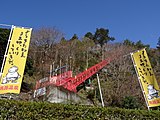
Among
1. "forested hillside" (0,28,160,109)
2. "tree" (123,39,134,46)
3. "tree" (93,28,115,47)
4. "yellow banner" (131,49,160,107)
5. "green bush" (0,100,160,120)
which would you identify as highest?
"tree" (93,28,115,47)

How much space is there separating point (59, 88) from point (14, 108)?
316 inches

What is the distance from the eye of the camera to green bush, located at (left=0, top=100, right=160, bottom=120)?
28.6ft

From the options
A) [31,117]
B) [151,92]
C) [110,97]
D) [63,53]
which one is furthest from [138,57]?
[63,53]

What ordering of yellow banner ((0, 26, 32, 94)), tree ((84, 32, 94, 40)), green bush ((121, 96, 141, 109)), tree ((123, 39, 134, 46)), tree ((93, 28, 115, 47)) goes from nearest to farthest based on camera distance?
yellow banner ((0, 26, 32, 94)) → green bush ((121, 96, 141, 109)) → tree ((123, 39, 134, 46)) → tree ((93, 28, 115, 47)) → tree ((84, 32, 94, 40))

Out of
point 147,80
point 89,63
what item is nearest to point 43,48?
point 89,63

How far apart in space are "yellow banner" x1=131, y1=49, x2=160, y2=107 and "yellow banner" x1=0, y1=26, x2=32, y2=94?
5024mm

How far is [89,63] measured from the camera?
29.0 metres

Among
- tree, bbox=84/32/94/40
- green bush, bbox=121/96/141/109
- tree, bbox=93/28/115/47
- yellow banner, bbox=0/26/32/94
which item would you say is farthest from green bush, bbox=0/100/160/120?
tree, bbox=84/32/94/40

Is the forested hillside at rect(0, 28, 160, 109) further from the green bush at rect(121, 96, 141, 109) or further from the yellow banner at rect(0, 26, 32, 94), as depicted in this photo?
the yellow banner at rect(0, 26, 32, 94)

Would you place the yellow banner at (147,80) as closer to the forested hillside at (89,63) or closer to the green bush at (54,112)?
the green bush at (54,112)

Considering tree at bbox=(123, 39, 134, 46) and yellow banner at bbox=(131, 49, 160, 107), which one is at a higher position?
tree at bbox=(123, 39, 134, 46)

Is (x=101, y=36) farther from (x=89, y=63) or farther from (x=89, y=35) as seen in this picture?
(x=89, y=63)

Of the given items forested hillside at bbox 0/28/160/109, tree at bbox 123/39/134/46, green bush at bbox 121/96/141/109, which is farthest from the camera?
tree at bbox 123/39/134/46

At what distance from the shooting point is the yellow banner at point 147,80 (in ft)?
37.5
